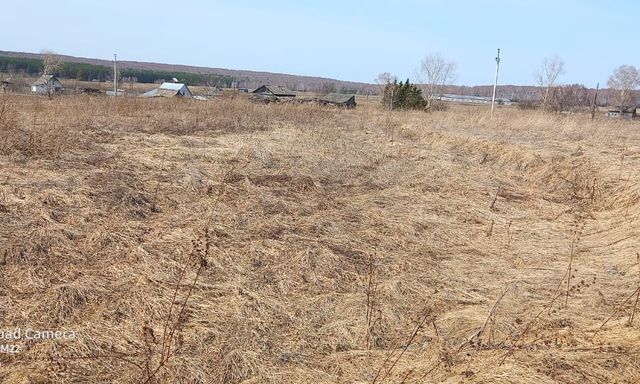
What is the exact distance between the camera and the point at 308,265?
4.69 m

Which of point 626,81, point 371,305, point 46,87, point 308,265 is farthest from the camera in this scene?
point 626,81

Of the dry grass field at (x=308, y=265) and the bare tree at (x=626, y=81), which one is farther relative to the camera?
the bare tree at (x=626, y=81)

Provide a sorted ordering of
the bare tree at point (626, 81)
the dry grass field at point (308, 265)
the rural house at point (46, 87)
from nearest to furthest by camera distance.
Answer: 1. the dry grass field at point (308, 265)
2. the rural house at point (46, 87)
3. the bare tree at point (626, 81)

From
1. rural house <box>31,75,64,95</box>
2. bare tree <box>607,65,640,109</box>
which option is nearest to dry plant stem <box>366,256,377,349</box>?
rural house <box>31,75,64,95</box>

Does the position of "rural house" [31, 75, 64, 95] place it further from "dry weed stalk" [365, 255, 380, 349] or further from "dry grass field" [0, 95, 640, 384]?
"dry weed stalk" [365, 255, 380, 349]

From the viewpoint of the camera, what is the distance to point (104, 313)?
3.49 m

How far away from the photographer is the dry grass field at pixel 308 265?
3.00m

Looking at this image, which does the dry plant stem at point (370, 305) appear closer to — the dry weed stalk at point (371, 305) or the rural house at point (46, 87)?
the dry weed stalk at point (371, 305)

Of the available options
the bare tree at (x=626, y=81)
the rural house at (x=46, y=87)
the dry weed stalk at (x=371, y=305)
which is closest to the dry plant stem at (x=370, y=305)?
the dry weed stalk at (x=371, y=305)

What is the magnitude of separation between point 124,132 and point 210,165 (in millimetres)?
4509

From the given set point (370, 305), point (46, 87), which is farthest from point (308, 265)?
point (46, 87)

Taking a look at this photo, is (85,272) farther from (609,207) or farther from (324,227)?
(609,207)

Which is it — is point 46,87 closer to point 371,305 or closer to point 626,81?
point 371,305

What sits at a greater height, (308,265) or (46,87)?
(46,87)
